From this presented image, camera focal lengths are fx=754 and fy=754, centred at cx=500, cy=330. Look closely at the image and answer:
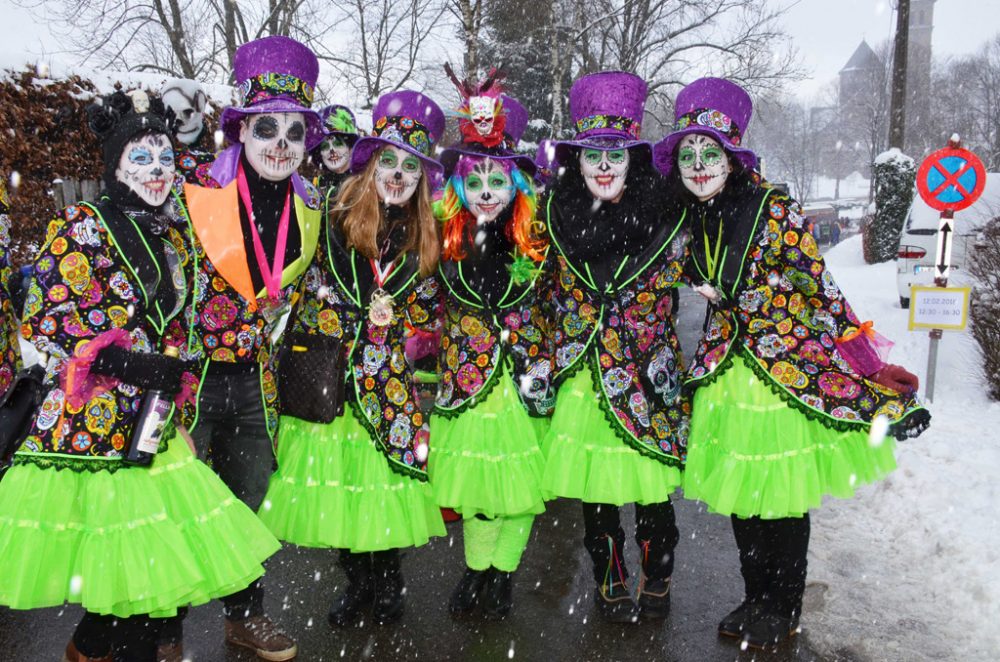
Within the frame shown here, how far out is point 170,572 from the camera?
2357 millimetres

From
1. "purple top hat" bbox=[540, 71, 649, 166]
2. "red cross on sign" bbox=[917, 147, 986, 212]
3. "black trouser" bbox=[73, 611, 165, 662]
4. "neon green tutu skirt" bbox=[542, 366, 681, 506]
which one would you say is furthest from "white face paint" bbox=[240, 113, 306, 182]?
"red cross on sign" bbox=[917, 147, 986, 212]

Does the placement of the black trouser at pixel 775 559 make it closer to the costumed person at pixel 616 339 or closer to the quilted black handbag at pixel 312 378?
the costumed person at pixel 616 339

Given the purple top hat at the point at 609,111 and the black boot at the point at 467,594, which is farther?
the black boot at the point at 467,594

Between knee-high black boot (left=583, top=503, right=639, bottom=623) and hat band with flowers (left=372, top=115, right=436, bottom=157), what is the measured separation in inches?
69.9

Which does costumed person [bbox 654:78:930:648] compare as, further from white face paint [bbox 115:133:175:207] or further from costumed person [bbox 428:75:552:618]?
white face paint [bbox 115:133:175:207]

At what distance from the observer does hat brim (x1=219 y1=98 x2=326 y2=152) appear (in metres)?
3.01

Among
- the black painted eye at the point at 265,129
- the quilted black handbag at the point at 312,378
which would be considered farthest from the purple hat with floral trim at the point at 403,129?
the quilted black handbag at the point at 312,378

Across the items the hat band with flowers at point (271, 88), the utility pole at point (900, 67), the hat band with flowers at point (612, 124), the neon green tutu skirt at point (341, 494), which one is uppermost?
the utility pole at point (900, 67)

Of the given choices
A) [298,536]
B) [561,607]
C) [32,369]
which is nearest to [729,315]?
[561,607]

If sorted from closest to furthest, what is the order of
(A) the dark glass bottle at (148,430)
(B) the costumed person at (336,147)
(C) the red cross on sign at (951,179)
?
(A) the dark glass bottle at (148,430) → (B) the costumed person at (336,147) → (C) the red cross on sign at (951,179)

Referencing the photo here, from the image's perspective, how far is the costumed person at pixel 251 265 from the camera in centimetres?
286

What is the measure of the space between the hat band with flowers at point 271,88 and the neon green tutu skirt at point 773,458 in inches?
85.1

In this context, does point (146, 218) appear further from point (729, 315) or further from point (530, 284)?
point (729, 315)

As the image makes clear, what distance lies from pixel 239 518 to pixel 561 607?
1.64 meters
